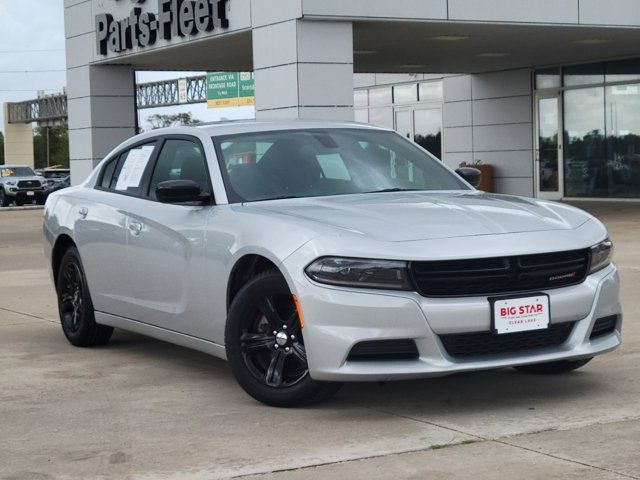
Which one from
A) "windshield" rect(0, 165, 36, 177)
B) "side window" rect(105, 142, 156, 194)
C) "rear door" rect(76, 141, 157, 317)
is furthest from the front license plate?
"windshield" rect(0, 165, 36, 177)

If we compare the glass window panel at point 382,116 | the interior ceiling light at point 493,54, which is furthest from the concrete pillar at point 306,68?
the glass window panel at point 382,116

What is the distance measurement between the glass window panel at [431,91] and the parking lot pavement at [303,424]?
86.1ft

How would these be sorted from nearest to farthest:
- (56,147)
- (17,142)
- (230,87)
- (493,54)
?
(493,54) → (230,87) → (17,142) → (56,147)

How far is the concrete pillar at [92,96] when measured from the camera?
87.7ft

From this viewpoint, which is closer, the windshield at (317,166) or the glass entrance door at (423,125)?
the windshield at (317,166)

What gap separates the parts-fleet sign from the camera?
21188 millimetres

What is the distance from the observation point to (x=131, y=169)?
775 cm

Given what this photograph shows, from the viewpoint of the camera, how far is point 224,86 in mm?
61625

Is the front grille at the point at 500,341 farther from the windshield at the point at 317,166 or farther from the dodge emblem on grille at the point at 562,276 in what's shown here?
the windshield at the point at 317,166

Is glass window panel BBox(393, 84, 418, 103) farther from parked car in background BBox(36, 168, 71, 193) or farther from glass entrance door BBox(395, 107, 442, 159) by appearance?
parked car in background BBox(36, 168, 71, 193)

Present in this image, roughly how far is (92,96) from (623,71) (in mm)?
12125

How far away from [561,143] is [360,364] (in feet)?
81.8

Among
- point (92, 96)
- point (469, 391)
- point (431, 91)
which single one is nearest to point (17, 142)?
point (431, 91)

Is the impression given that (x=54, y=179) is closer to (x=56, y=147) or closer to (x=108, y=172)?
(x=108, y=172)
